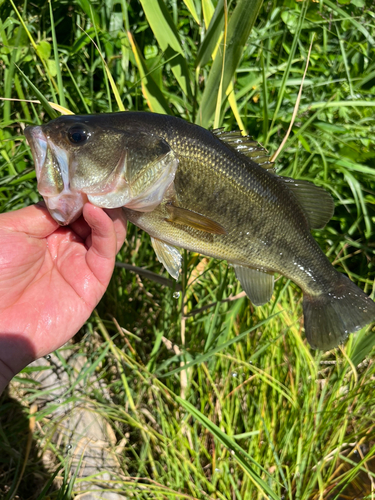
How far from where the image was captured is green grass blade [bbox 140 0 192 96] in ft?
Result: 6.85

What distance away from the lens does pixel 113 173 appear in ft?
5.57

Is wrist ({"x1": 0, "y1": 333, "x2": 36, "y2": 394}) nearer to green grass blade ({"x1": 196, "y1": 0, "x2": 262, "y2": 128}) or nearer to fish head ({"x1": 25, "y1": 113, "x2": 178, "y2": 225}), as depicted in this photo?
fish head ({"x1": 25, "y1": 113, "x2": 178, "y2": 225})

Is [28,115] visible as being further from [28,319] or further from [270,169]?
[270,169]

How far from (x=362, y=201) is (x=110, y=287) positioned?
67.4 inches

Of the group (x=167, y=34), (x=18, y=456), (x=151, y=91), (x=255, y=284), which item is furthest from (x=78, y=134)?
(x=18, y=456)

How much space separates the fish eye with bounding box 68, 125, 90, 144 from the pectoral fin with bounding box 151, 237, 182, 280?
54cm

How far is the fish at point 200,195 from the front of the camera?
165 centimetres

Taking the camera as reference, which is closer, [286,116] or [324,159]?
[324,159]

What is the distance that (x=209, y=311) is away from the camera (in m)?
2.56

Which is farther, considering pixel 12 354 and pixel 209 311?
pixel 209 311

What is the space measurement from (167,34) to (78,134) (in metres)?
0.88

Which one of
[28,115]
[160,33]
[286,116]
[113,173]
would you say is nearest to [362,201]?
[286,116]

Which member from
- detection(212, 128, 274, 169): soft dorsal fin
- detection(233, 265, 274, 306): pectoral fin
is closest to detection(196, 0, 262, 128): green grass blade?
detection(212, 128, 274, 169): soft dorsal fin

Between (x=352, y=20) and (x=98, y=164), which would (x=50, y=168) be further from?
(x=352, y=20)
